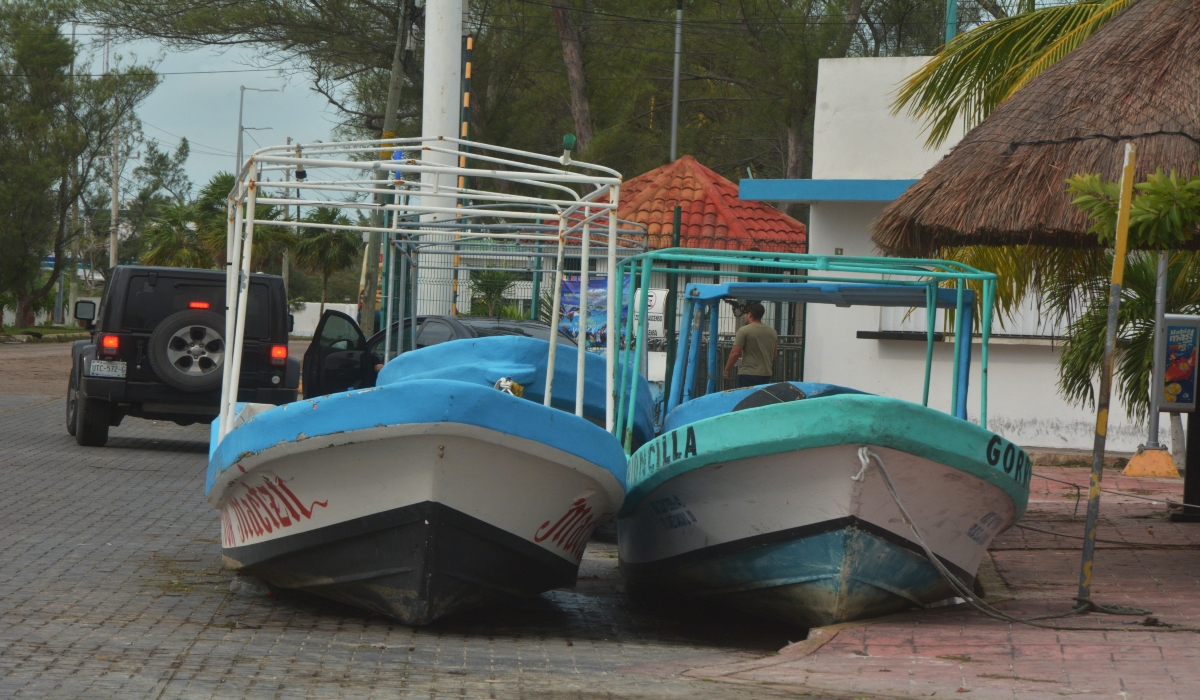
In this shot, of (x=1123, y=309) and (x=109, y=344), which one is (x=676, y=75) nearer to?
(x=1123, y=309)

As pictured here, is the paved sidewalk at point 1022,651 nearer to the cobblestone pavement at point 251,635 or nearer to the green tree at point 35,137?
the cobblestone pavement at point 251,635

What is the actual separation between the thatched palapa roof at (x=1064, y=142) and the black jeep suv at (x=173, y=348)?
23.6ft

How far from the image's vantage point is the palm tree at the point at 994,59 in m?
10.6

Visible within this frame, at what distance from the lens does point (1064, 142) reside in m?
7.71

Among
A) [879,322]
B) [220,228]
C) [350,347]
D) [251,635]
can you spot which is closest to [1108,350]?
[251,635]

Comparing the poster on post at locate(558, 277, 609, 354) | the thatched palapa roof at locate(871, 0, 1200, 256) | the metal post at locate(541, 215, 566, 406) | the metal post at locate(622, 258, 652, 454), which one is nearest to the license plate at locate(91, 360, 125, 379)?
the poster on post at locate(558, 277, 609, 354)

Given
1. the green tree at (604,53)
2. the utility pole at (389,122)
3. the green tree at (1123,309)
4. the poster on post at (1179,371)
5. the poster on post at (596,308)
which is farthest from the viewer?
the green tree at (604,53)

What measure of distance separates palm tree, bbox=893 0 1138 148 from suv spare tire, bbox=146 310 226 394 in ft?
22.6

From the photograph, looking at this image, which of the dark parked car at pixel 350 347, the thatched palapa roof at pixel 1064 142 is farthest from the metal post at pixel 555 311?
the dark parked car at pixel 350 347

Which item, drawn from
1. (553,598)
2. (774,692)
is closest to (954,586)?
(774,692)

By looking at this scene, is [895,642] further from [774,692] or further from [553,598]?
[553,598]

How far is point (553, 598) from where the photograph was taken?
7.91 metres

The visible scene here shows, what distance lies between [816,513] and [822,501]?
0.07 meters

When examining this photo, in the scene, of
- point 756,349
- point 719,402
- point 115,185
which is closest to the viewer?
point 719,402
